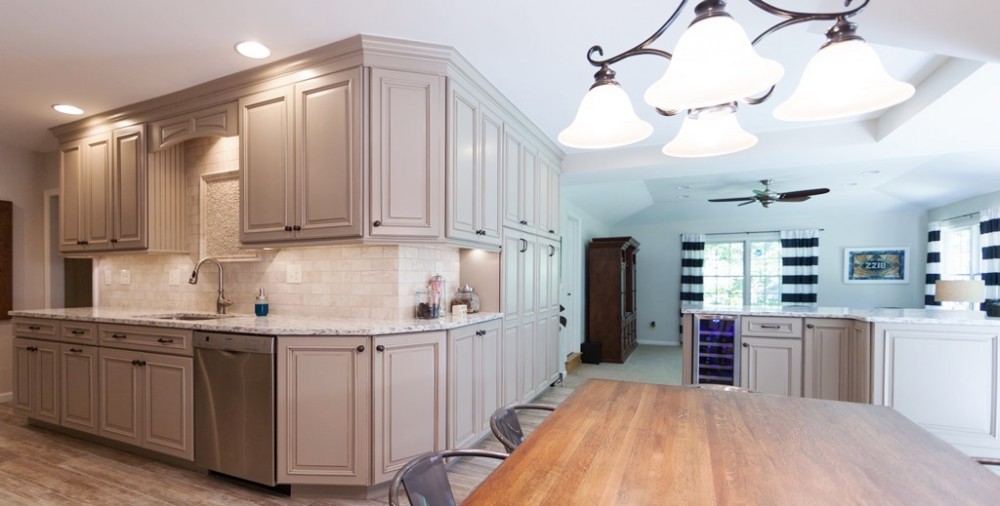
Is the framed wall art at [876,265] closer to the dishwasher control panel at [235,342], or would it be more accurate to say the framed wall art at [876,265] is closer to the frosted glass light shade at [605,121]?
the frosted glass light shade at [605,121]

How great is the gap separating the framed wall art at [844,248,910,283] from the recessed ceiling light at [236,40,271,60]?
8.43 meters

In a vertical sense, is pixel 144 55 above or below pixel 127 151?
above

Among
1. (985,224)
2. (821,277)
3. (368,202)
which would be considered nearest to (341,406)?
(368,202)

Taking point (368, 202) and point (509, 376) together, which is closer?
point (368, 202)

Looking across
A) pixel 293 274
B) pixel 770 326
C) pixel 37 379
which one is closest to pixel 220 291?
pixel 293 274

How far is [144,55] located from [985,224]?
795 centimetres

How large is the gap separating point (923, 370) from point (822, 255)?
5.13 m

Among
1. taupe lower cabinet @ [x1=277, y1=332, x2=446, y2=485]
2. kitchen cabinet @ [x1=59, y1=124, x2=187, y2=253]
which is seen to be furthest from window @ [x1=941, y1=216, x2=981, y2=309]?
kitchen cabinet @ [x1=59, y1=124, x2=187, y2=253]

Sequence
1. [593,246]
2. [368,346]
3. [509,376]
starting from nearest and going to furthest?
[368,346]
[509,376]
[593,246]

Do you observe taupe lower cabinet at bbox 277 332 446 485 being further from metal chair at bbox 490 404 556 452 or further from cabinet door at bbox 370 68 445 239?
metal chair at bbox 490 404 556 452

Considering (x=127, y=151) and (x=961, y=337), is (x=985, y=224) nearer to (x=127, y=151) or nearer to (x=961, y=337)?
(x=961, y=337)

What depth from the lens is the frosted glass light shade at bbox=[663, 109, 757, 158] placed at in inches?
60.5

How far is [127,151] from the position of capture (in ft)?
10.9

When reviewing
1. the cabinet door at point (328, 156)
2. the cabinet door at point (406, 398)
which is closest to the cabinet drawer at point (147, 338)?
the cabinet door at point (328, 156)
